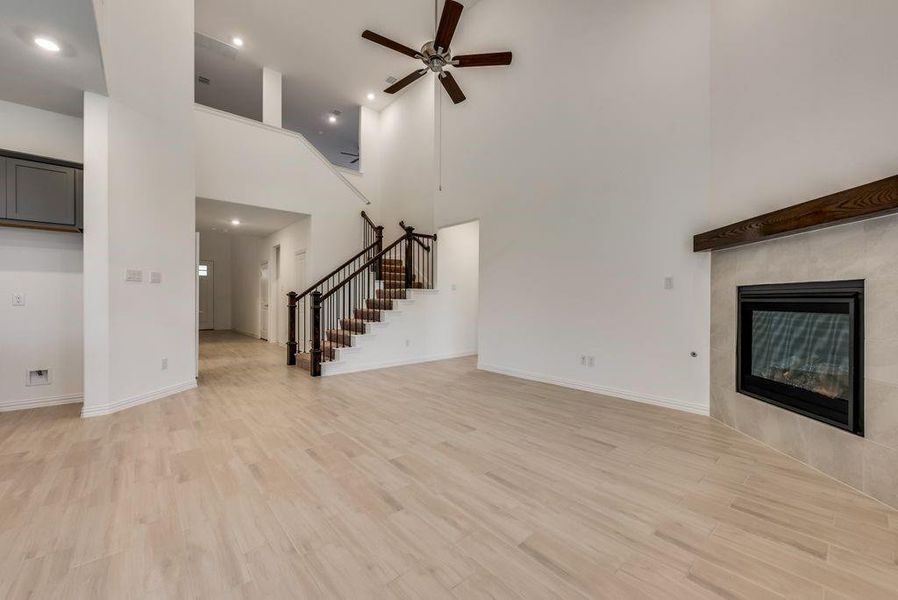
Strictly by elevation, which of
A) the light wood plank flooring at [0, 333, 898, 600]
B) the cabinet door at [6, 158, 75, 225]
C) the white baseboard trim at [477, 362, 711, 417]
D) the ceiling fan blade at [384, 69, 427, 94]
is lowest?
the light wood plank flooring at [0, 333, 898, 600]

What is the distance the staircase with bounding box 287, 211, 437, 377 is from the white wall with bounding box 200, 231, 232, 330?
5.80 m

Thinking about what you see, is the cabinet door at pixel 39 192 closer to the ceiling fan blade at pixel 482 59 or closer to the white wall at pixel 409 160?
the ceiling fan blade at pixel 482 59

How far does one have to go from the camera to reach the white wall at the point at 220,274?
449 inches

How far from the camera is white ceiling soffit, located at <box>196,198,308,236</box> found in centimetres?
609

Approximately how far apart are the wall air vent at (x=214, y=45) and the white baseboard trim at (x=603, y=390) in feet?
23.6

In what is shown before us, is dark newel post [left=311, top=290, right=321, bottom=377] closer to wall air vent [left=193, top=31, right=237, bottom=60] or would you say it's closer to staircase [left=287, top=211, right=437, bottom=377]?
staircase [left=287, top=211, right=437, bottom=377]

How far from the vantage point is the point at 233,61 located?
697cm

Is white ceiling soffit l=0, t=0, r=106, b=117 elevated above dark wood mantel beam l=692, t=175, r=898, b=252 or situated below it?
above

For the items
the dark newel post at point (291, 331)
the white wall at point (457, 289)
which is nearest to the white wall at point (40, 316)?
the dark newel post at point (291, 331)

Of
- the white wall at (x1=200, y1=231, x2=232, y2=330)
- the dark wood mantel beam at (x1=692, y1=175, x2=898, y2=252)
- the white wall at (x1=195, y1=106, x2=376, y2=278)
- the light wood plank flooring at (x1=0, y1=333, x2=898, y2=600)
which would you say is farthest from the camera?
the white wall at (x1=200, y1=231, x2=232, y2=330)

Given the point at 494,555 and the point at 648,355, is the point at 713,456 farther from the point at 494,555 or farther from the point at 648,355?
the point at 494,555

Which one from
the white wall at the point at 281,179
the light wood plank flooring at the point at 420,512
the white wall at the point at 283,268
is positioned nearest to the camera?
the light wood plank flooring at the point at 420,512

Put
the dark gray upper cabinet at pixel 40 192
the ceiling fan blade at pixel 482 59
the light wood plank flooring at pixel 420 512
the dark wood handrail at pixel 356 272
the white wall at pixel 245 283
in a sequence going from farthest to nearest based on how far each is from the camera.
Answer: the white wall at pixel 245 283, the dark wood handrail at pixel 356 272, the ceiling fan blade at pixel 482 59, the dark gray upper cabinet at pixel 40 192, the light wood plank flooring at pixel 420 512

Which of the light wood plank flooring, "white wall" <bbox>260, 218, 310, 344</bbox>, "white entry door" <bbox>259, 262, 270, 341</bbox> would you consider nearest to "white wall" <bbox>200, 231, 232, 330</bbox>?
"white entry door" <bbox>259, 262, 270, 341</bbox>
